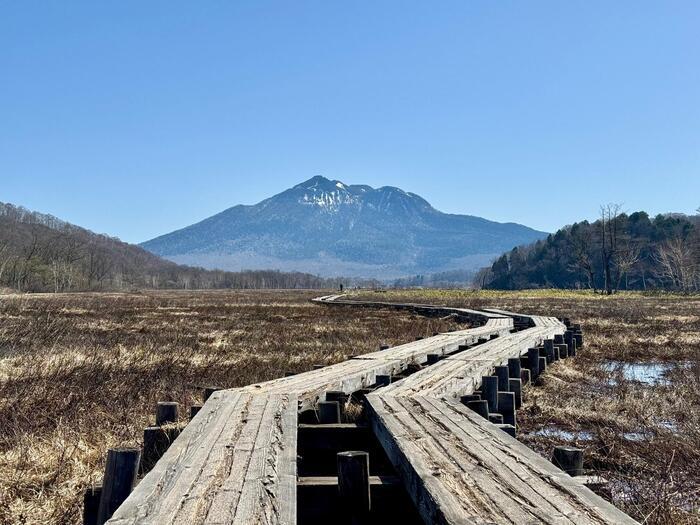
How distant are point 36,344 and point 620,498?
13654 millimetres

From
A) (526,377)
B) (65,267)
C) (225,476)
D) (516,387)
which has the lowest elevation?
(526,377)

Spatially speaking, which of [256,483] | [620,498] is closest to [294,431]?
[256,483]

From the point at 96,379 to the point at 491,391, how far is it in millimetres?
6257

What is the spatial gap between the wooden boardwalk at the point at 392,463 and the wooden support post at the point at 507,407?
900mm

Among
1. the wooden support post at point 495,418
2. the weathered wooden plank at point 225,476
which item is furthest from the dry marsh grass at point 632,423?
the weathered wooden plank at point 225,476

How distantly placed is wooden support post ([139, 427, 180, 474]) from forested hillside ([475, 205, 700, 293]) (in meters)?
67.7

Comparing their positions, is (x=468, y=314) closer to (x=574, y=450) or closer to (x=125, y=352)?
(x=125, y=352)

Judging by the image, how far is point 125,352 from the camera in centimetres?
1432

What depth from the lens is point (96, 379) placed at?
9977 millimetres

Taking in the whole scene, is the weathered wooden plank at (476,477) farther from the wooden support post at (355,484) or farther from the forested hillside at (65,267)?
the forested hillside at (65,267)

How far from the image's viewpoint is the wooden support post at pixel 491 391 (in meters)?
7.77

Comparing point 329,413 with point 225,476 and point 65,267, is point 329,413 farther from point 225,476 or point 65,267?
point 65,267

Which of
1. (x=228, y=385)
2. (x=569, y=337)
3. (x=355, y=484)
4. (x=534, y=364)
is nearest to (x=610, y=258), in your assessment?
(x=569, y=337)

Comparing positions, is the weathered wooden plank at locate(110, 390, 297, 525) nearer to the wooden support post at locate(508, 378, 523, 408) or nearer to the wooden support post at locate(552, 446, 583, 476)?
the wooden support post at locate(552, 446, 583, 476)
